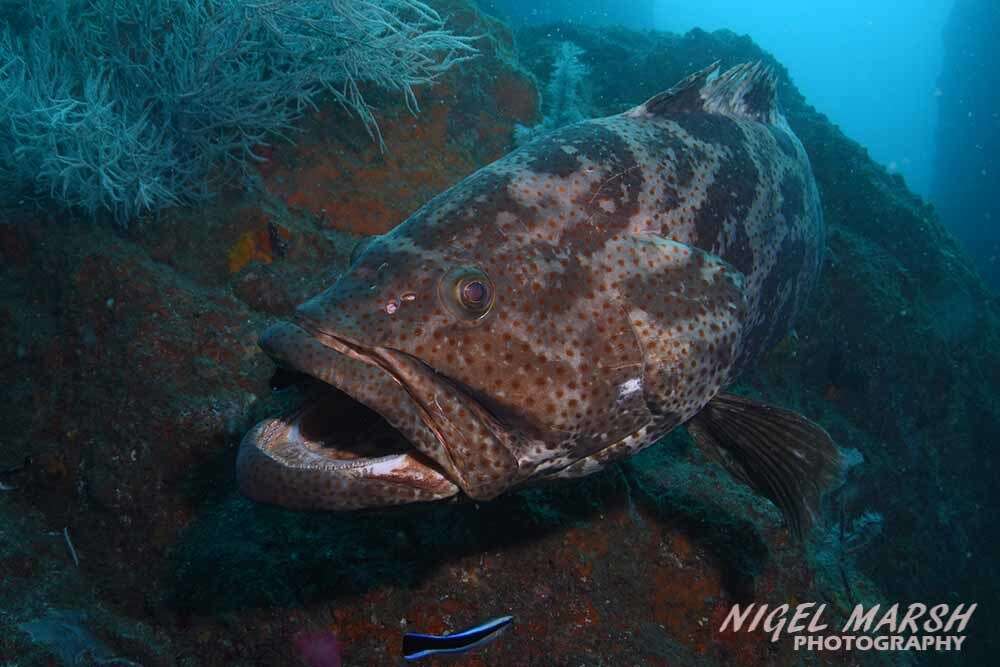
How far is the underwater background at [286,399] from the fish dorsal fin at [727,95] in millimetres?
2245

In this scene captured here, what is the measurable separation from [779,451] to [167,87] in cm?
576

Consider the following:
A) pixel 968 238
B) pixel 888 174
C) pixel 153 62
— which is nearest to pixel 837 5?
pixel 968 238

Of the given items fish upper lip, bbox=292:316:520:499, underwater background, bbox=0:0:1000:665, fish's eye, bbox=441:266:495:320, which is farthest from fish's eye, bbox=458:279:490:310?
underwater background, bbox=0:0:1000:665

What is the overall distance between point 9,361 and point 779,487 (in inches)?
193

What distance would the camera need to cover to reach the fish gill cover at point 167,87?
4.78 metres

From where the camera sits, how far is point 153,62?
519 cm

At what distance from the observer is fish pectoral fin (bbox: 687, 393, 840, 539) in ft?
9.30

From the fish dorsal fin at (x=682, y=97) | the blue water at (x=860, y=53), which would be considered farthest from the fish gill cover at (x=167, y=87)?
the blue water at (x=860, y=53)

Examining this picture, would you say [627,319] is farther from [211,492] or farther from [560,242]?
[211,492]

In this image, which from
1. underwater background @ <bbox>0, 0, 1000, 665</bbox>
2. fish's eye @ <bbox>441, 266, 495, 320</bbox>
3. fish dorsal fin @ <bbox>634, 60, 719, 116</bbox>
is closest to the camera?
fish's eye @ <bbox>441, 266, 495, 320</bbox>

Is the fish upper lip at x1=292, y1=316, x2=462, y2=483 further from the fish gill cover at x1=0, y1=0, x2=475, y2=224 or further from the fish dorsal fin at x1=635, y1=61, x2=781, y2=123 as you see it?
the fish gill cover at x1=0, y1=0, x2=475, y2=224

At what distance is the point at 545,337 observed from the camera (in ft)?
6.91

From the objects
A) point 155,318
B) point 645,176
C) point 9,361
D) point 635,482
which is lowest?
point 9,361

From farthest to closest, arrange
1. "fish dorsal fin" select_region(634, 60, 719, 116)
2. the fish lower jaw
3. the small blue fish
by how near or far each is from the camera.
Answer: "fish dorsal fin" select_region(634, 60, 719, 116), the small blue fish, the fish lower jaw
